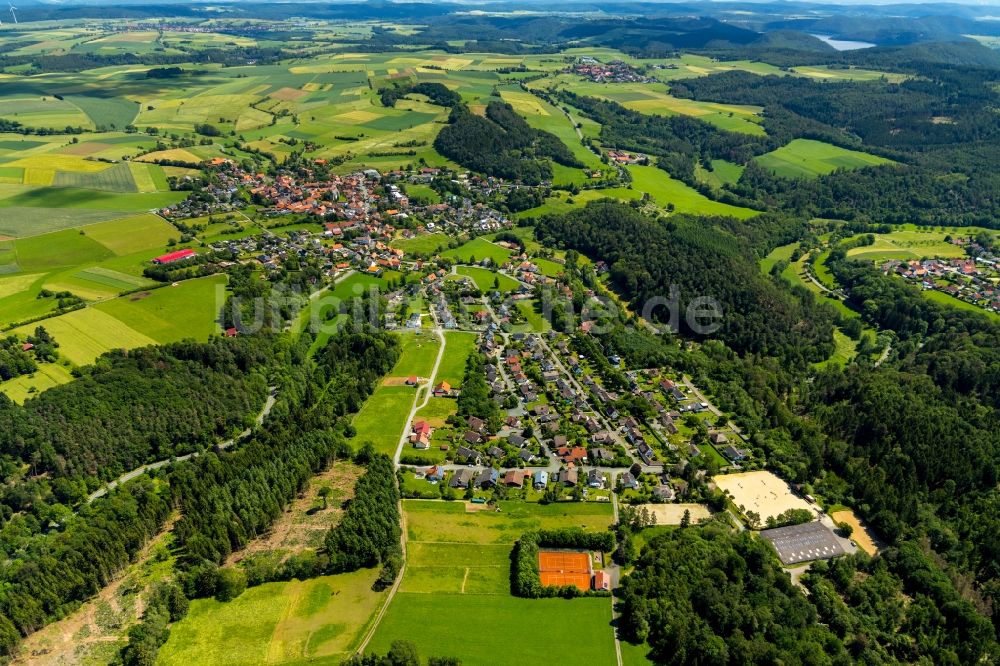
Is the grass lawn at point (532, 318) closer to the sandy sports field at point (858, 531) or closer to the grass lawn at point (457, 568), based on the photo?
the grass lawn at point (457, 568)

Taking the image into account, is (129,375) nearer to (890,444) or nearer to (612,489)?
(612,489)

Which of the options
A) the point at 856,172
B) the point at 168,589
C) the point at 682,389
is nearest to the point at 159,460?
the point at 168,589

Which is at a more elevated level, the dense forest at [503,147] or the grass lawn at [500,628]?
the dense forest at [503,147]

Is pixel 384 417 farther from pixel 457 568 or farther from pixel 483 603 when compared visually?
pixel 483 603

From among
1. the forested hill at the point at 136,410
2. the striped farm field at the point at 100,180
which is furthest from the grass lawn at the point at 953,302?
the striped farm field at the point at 100,180

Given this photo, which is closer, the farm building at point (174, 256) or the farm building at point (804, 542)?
the farm building at point (804, 542)

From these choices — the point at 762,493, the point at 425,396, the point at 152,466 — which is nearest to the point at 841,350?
the point at 762,493
